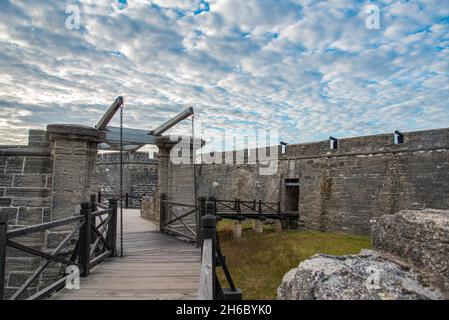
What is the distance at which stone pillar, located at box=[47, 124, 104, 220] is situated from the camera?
226 inches

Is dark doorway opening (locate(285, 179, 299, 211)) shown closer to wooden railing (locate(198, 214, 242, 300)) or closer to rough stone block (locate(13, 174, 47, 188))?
rough stone block (locate(13, 174, 47, 188))

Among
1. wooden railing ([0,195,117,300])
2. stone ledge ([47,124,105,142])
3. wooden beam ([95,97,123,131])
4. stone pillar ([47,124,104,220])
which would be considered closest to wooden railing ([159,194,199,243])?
wooden railing ([0,195,117,300])

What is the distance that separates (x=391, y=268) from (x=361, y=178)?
36.5ft

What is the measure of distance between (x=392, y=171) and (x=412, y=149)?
1.12 meters

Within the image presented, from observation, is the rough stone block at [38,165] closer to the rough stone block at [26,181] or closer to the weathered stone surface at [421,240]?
the rough stone block at [26,181]

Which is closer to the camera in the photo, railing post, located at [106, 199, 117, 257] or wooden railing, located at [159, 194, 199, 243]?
railing post, located at [106, 199, 117, 257]

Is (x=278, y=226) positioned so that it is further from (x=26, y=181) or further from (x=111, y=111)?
(x=26, y=181)

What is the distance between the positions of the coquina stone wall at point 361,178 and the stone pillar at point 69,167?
1037cm

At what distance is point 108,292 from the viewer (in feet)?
12.3

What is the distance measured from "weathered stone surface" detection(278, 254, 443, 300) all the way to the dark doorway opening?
1351cm

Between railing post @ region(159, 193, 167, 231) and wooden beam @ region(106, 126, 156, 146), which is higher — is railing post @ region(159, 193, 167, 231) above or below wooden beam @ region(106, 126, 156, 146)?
below

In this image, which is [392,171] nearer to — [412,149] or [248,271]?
[412,149]
